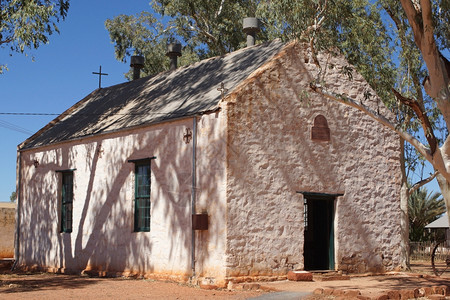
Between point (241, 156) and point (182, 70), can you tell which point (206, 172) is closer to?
point (241, 156)

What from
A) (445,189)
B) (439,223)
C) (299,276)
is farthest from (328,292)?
(439,223)

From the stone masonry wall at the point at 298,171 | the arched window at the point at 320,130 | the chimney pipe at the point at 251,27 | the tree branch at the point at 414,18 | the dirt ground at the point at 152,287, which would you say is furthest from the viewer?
the chimney pipe at the point at 251,27

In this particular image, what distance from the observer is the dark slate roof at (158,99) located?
16.4 metres

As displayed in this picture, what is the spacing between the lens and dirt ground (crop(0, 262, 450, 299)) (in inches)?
506

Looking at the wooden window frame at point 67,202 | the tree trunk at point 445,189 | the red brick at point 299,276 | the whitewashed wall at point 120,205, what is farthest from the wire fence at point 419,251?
the whitewashed wall at point 120,205

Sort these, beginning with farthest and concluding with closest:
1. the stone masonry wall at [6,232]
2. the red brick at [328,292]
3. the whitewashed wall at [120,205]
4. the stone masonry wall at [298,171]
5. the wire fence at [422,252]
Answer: the wire fence at [422,252] → the stone masonry wall at [6,232] → the whitewashed wall at [120,205] → the stone masonry wall at [298,171] → the red brick at [328,292]

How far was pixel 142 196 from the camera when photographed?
55.1 feet

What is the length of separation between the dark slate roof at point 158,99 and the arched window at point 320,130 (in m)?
1.96

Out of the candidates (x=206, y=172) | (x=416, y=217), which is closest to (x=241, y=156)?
(x=206, y=172)

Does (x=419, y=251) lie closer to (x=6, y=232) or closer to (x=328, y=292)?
(x=6, y=232)

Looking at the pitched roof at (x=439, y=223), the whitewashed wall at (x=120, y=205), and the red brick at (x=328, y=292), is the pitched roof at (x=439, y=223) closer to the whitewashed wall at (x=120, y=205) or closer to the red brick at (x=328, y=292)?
the whitewashed wall at (x=120, y=205)

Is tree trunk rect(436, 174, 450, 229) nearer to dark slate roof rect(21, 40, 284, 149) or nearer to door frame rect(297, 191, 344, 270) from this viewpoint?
door frame rect(297, 191, 344, 270)

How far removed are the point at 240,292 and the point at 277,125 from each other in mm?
4134

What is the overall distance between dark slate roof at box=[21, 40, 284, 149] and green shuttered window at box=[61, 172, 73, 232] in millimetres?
1219
